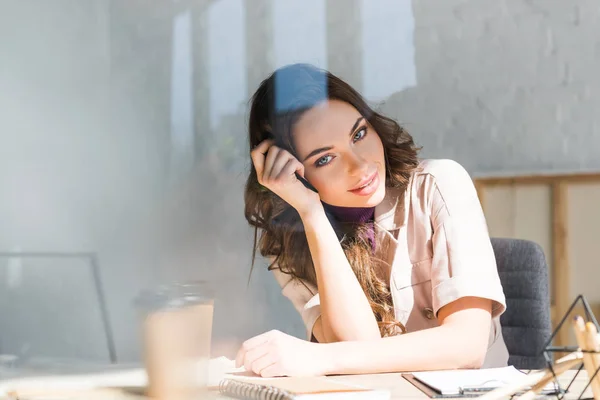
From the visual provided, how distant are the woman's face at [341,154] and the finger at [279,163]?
0.02 meters

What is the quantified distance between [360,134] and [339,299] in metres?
0.34

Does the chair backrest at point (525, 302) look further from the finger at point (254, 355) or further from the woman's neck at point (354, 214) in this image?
the finger at point (254, 355)

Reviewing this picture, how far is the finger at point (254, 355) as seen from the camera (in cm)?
95

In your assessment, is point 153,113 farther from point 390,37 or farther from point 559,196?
point 559,196

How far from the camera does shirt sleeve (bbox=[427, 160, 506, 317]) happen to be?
3.82 ft

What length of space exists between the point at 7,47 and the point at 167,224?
434 mm

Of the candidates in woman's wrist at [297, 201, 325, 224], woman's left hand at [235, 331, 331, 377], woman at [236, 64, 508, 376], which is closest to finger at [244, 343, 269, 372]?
woman's left hand at [235, 331, 331, 377]

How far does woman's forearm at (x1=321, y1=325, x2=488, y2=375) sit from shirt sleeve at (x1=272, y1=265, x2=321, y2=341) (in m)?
0.28

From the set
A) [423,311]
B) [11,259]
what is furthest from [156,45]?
[423,311]

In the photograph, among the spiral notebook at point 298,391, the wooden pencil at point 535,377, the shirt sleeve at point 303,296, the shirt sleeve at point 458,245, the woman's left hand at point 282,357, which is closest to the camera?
the wooden pencil at point 535,377

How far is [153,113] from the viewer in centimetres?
127

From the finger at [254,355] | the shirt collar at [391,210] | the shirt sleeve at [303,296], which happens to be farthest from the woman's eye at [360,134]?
the finger at [254,355]

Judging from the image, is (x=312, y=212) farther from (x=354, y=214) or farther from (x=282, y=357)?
(x=282, y=357)

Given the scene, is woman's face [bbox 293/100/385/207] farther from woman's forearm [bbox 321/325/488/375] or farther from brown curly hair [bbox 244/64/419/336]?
woman's forearm [bbox 321/325/488/375]
